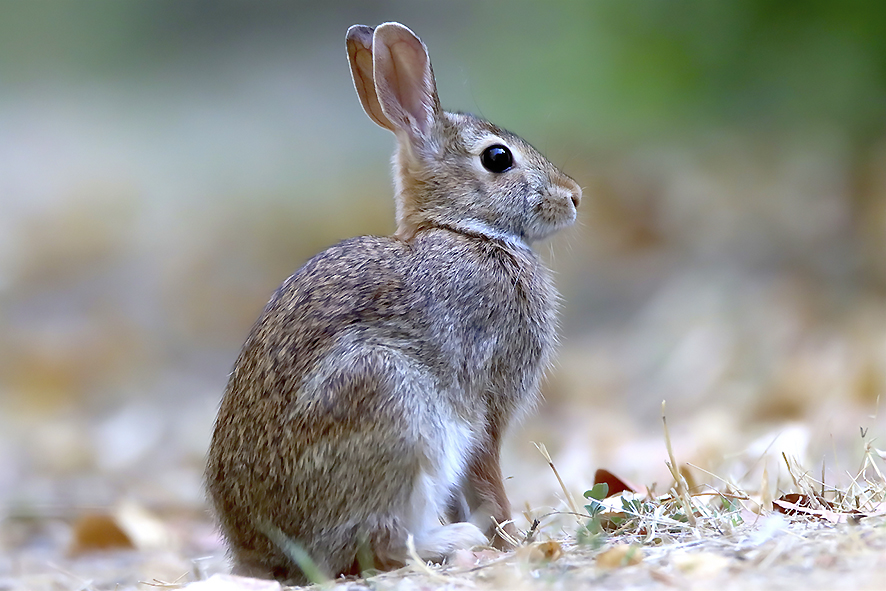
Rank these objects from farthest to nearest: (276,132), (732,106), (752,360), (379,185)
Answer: (276,132) → (379,185) → (732,106) → (752,360)

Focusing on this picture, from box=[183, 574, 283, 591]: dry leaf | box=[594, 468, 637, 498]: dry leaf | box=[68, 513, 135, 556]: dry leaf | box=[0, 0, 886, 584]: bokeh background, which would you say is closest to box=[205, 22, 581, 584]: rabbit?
box=[183, 574, 283, 591]: dry leaf

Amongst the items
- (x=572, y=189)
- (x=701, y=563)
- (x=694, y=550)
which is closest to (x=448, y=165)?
(x=572, y=189)

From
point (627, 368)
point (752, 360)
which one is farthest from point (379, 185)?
point (752, 360)

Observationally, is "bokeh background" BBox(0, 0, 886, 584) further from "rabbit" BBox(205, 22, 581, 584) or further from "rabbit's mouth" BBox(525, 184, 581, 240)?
"rabbit" BBox(205, 22, 581, 584)

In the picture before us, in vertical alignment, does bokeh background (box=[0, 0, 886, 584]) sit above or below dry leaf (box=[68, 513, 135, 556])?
above

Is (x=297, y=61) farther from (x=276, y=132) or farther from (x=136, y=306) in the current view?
(x=136, y=306)

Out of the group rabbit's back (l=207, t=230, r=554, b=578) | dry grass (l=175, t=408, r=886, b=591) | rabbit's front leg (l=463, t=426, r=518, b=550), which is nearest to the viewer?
dry grass (l=175, t=408, r=886, b=591)
